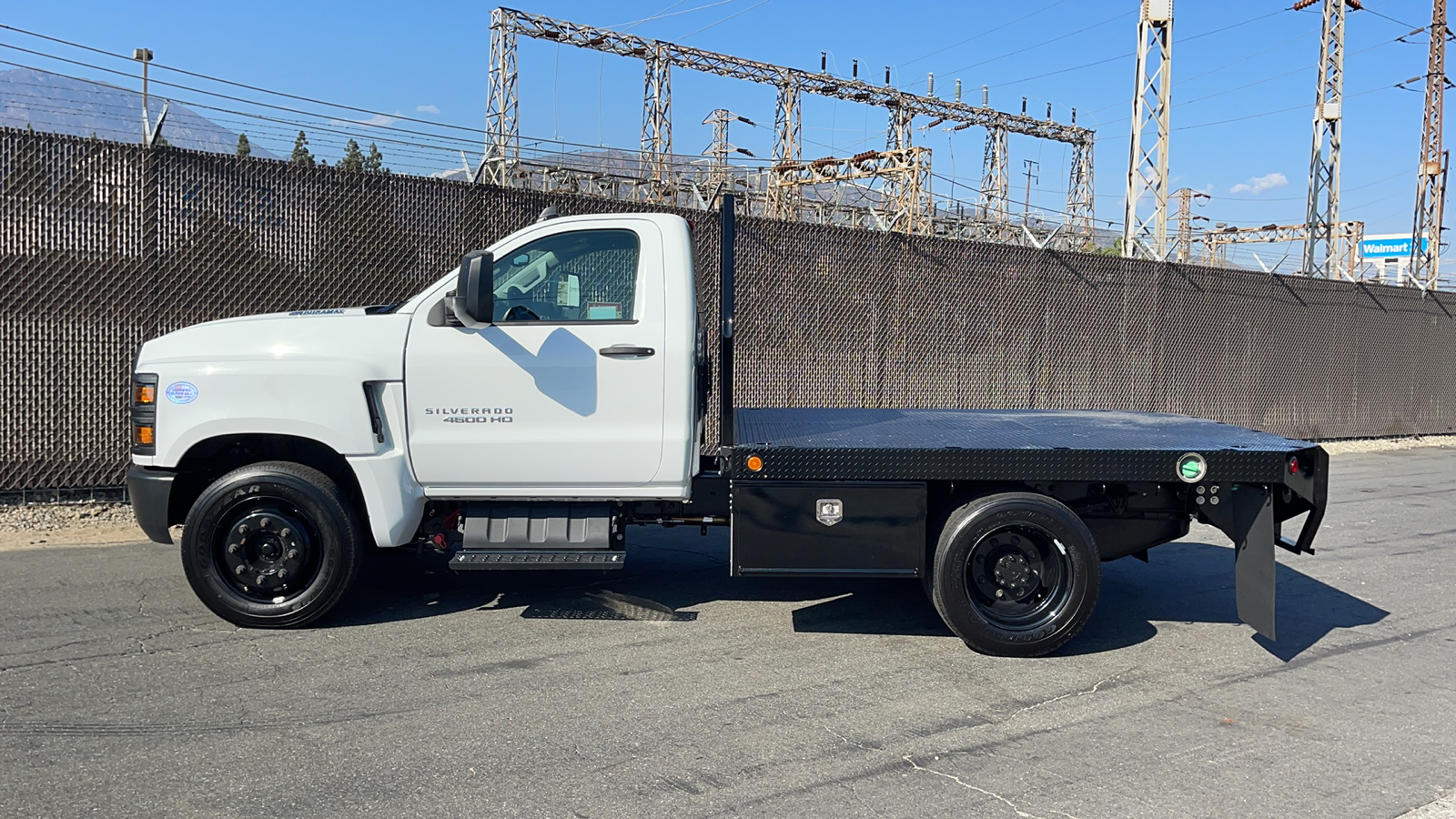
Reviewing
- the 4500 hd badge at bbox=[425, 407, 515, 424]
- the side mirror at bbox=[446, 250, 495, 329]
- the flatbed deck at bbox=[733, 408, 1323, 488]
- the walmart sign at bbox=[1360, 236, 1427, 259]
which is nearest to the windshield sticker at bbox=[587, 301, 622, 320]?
the side mirror at bbox=[446, 250, 495, 329]

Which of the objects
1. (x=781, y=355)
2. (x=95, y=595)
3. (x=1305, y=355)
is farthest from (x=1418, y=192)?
(x=95, y=595)

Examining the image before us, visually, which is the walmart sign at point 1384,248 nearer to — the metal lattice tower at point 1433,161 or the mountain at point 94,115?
the metal lattice tower at point 1433,161

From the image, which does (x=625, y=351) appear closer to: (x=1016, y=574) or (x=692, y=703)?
(x=692, y=703)

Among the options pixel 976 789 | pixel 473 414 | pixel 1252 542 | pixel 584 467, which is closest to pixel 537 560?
pixel 584 467

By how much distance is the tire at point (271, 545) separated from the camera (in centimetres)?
554

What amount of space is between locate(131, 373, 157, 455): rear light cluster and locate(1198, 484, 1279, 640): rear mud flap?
18.5ft

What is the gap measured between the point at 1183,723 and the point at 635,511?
9.75ft

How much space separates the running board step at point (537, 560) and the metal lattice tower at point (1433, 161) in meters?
28.7

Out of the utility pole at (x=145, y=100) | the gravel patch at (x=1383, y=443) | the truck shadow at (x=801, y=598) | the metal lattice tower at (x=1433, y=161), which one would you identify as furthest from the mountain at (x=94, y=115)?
the metal lattice tower at (x=1433, y=161)

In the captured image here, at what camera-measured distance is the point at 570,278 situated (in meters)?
5.77

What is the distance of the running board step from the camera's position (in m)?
5.52

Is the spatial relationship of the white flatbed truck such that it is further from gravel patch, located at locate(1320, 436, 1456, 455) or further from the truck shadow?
gravel patch, located at locate(1320, 436, 1456, 455)

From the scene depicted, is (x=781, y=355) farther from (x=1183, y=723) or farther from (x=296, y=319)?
(x=1183, y=723)

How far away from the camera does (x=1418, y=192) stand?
3162cm
